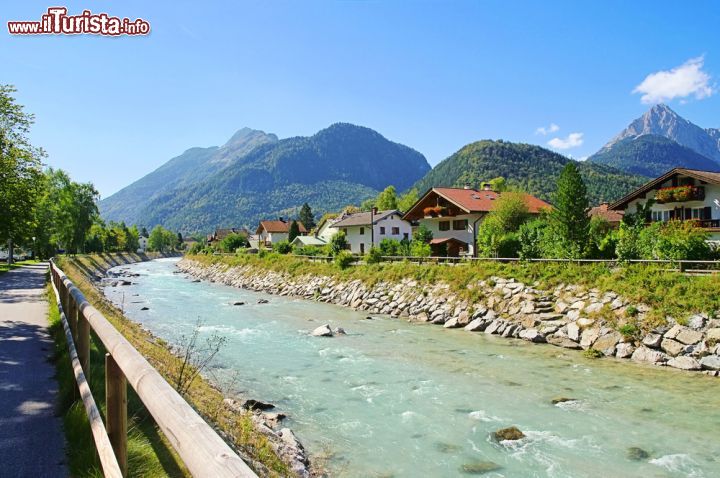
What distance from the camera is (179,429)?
210cm

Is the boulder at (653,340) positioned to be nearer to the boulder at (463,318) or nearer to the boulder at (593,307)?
the boulder at (593,307)

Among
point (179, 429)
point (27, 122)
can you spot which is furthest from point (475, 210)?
point (179, 429)

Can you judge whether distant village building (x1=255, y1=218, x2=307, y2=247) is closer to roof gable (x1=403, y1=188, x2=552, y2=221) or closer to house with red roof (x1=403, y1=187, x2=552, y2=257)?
roof gable (x1=403, y1=188, x2=552, y2=221)

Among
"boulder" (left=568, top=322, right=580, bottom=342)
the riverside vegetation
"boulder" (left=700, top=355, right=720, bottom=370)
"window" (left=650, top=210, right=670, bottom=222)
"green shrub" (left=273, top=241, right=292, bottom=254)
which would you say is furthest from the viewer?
"green shrub" (left=273, top=241, right=292, bottom=254)

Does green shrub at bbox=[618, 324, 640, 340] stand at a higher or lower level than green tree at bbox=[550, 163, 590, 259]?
lower

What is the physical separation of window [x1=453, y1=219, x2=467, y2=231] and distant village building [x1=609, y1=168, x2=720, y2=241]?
41.9 feet

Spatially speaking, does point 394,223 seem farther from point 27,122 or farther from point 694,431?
point 694,431

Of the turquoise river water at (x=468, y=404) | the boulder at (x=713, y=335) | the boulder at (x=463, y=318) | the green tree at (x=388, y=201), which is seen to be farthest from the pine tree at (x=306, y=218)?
the boulder at (x=713, y=335)

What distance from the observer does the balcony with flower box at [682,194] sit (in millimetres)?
31789

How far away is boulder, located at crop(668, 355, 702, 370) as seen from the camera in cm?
1530

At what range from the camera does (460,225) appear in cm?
4438

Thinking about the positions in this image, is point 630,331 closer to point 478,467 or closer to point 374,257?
point 478,467

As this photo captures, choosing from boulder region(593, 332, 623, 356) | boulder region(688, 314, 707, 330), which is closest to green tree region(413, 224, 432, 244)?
boulder region(593, 332, 623, 356)

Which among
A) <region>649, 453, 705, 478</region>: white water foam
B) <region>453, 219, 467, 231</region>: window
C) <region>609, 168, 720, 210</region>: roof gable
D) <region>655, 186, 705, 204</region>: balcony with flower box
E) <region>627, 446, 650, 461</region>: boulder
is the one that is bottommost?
<region>649, 453, 705, 478</region>: white water foam
